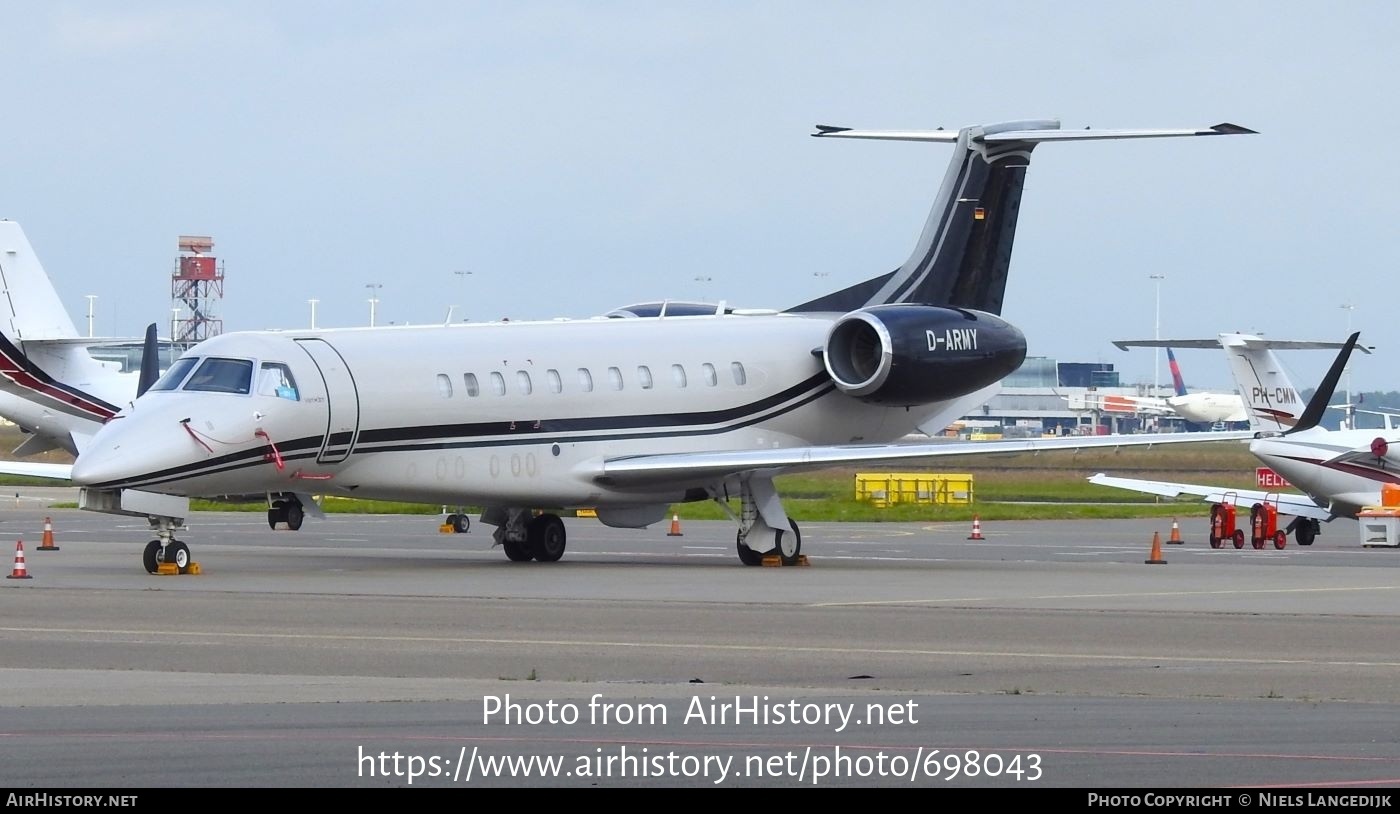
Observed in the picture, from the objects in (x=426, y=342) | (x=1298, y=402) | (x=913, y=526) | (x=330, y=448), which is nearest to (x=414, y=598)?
(x=330, y=448)

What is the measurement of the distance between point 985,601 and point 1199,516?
108 feet

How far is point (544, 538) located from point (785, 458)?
13.8 feet

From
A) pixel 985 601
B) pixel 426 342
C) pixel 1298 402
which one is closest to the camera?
pixel 985 601

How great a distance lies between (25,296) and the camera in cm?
5075

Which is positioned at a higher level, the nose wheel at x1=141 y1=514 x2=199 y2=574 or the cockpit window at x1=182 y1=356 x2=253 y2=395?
the cockpit window at x1=182 y1=356 x2=253 y2=395

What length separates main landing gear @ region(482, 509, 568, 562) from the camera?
30.1 meters

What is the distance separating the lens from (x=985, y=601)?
21.3 meters

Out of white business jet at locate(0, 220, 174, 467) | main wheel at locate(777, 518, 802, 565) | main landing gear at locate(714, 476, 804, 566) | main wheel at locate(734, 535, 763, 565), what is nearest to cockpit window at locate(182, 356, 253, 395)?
main landing gear at locate(714, 476, 804, 566)

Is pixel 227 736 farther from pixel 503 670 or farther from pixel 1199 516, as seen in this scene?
pixel 1199 516

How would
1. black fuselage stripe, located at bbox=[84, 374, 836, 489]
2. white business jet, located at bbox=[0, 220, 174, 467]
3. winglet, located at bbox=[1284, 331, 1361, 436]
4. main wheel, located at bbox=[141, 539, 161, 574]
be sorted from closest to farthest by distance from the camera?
black fuselage stripe, located at bbox=[84, 374, 836, 489], main wheel, located at bbox=[141, 539, 161, 574], winglet, located at bbox=[1284, 331, 1361, 436], white business jet, located at bbox=[0, 220, 174, 467]

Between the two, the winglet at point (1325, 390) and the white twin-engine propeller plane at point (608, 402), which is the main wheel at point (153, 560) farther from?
the winglet at point (1325, 390)

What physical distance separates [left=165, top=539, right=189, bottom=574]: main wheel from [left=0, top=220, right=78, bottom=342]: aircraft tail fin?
2646 cm

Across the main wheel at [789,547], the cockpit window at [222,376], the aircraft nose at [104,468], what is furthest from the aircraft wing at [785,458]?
the aircraft nose at [104,468]

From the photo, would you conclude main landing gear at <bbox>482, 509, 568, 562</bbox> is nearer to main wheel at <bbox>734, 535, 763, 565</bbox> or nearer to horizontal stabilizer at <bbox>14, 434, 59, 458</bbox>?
main wheel at <bbox>734, 535, 763, 565</bbox>
